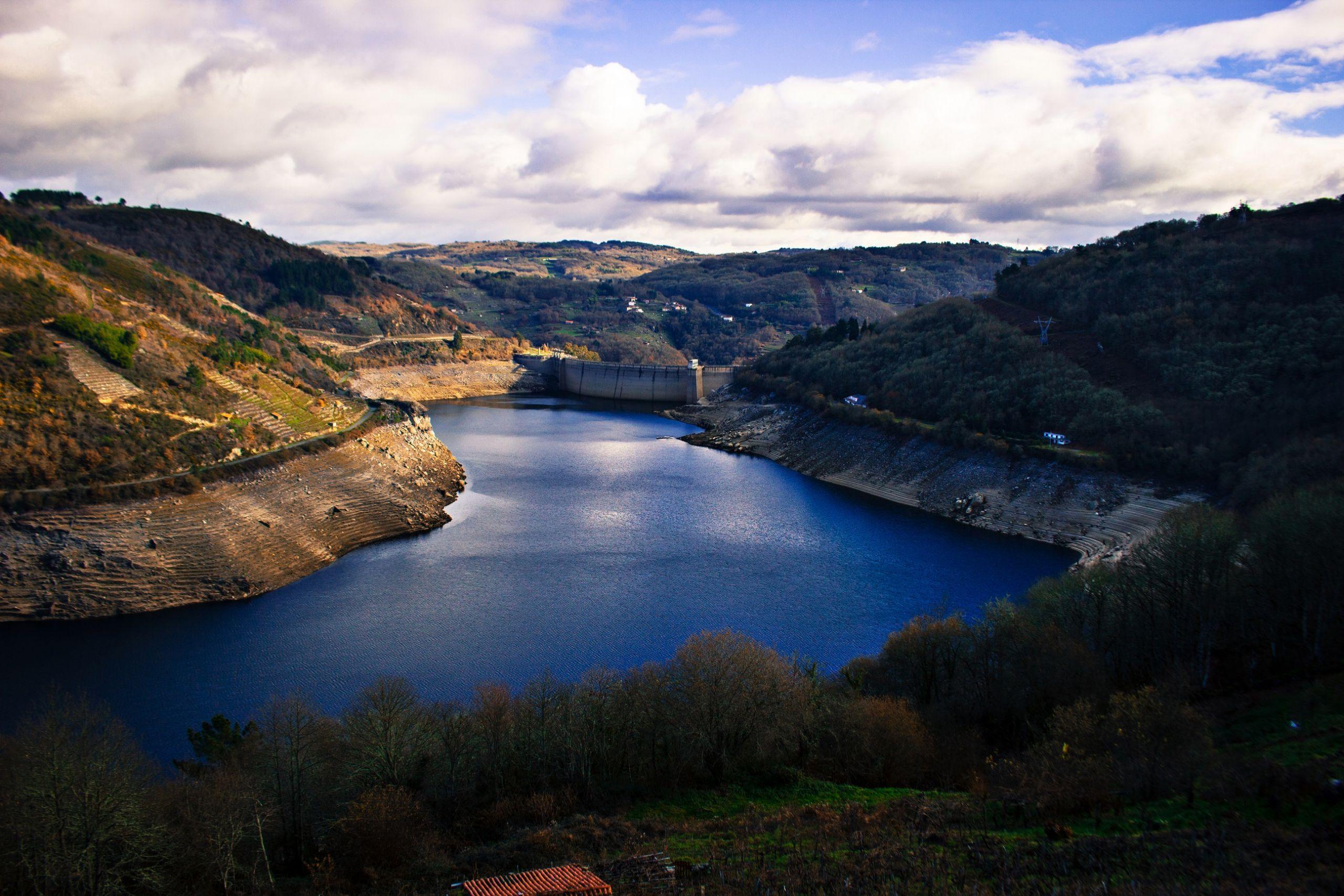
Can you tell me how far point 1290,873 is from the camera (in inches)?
362

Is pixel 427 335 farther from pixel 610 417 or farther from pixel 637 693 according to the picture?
pixel 637 693

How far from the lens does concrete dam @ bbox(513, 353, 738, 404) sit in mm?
84188

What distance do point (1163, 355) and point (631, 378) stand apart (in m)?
55.6

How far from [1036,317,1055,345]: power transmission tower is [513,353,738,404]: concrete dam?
108 feet

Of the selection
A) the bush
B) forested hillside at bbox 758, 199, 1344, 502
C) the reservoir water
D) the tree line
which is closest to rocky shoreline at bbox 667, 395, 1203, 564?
the reservoir water

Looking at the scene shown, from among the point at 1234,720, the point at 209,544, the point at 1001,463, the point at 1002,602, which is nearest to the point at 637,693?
the point at 1002,602

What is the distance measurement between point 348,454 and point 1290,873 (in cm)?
3760

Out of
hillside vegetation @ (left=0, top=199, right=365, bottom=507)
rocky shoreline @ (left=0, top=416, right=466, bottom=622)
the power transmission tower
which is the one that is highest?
the power transmission tower

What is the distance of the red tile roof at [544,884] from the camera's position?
10.6 meters

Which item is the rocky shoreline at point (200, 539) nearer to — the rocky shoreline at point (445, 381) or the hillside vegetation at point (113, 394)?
the hillside vegetation at point (113, 394)

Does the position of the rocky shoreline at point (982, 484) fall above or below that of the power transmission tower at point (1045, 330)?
below

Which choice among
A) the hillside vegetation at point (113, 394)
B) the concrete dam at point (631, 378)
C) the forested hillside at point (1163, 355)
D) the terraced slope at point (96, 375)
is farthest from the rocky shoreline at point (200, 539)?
the concrete dam at point (631, 378)

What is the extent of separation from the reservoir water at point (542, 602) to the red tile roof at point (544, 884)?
10.6 metres

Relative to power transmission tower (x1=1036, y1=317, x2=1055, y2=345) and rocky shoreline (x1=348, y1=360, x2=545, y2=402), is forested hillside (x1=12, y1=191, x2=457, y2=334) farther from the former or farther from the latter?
power transmission tower (x1=1036, y1=317, x2=1055, y2=345)
